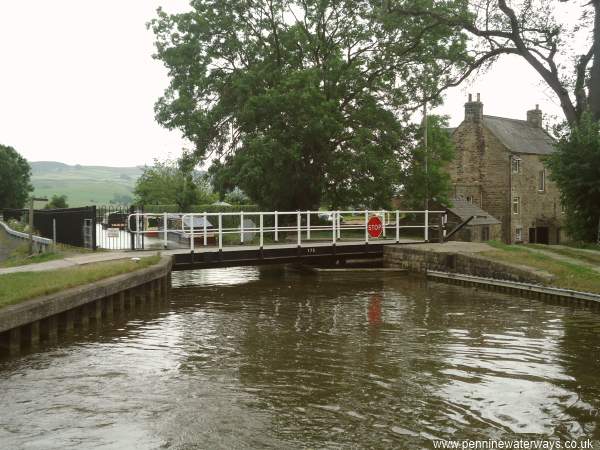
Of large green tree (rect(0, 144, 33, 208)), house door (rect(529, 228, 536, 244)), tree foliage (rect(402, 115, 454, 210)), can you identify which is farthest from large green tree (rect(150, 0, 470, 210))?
large green tree (rect(0, 144, 33, 208))

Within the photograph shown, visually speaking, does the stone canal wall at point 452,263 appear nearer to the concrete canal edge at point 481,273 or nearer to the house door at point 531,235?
the concrete canal edge at point 481,273

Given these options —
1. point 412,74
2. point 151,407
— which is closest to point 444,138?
point 412,74

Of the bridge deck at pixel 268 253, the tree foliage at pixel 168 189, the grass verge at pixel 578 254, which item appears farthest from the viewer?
the tree foliage at pixel 168 189

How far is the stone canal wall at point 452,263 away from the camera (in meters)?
18.2

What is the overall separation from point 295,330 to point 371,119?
1758 cm

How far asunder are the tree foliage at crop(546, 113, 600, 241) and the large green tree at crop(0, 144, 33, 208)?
59.6 metres

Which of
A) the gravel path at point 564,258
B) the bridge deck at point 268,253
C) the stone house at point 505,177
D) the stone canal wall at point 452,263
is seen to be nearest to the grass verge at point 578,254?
the gravel path at point 564,258

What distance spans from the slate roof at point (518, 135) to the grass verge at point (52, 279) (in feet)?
114

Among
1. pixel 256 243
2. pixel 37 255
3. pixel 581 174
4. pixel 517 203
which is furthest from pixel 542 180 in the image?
pixel 37 255

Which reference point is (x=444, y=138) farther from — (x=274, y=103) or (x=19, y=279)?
(x=19, y=279)

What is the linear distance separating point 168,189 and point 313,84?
3570 cm

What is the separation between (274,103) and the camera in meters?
25.9

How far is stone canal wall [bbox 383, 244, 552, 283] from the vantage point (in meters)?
18.2

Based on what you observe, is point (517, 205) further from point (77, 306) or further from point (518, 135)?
point (77, 306)
